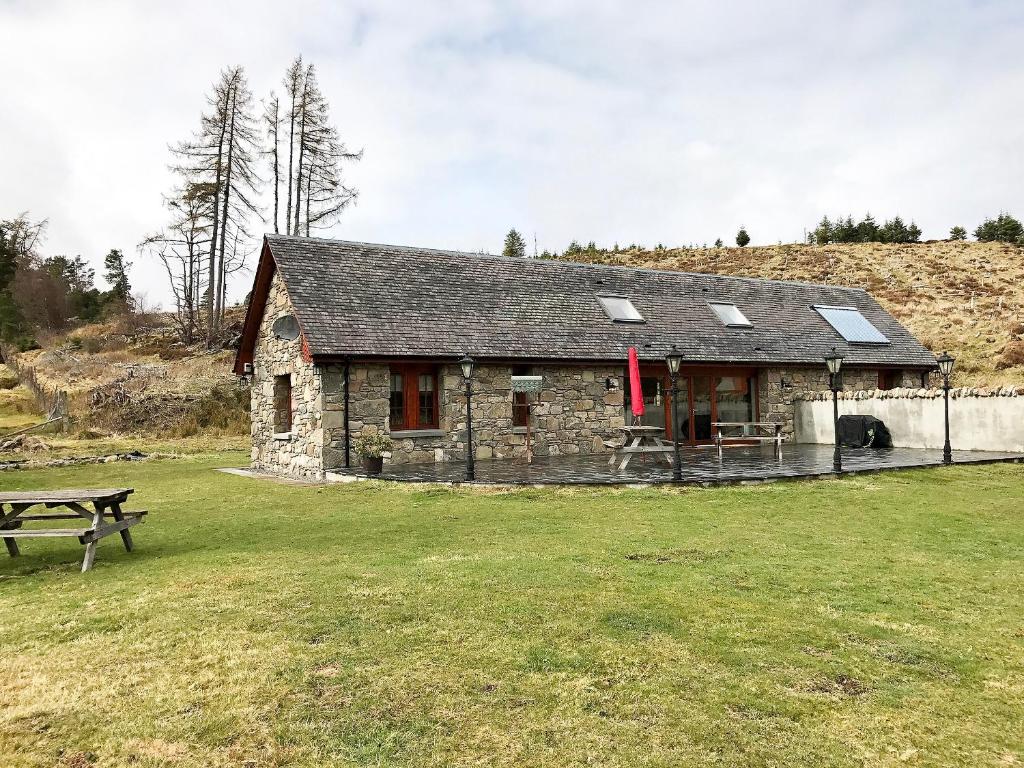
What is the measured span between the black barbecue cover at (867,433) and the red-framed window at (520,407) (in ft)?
27.3

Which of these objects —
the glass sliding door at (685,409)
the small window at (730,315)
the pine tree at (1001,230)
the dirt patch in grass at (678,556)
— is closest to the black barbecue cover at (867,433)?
the glass sliding door at (685,409)

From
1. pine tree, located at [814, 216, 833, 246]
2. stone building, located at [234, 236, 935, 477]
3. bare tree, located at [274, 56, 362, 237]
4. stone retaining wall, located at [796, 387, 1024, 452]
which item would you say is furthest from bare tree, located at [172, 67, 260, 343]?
pine tree, located at [814, 216, 833, 246]

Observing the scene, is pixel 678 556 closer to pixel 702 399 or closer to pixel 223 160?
pixel 702 399

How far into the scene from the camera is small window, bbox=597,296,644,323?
19694 millimetres

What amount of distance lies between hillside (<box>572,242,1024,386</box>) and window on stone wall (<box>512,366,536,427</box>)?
2103 cm

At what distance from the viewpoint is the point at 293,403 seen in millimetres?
16625

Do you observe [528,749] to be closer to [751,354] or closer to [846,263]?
[751,354]

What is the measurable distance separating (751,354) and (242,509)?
1508cm

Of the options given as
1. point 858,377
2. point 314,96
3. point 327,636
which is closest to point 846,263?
point 858,377

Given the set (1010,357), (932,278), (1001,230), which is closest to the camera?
(1010,357)

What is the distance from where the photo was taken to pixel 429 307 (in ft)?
56.6

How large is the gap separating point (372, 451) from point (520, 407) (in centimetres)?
456

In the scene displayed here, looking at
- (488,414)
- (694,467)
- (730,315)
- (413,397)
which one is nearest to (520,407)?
(488,414)

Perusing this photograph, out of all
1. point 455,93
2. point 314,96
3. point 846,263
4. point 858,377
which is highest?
point 314,96
